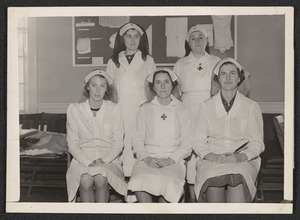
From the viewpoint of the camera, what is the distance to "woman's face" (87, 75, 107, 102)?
2.15 metres

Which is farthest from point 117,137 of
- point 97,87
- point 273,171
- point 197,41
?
point 273,171

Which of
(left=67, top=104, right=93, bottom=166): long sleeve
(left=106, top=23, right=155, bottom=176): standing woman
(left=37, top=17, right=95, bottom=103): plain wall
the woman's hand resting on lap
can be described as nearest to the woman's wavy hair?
(left=106, top=23, right=155, bottom=176): standing woman

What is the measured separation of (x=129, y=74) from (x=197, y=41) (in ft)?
0.86

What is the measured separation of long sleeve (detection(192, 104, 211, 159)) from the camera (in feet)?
7.01

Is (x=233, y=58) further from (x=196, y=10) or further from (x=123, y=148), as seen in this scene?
(x=123, y=148)

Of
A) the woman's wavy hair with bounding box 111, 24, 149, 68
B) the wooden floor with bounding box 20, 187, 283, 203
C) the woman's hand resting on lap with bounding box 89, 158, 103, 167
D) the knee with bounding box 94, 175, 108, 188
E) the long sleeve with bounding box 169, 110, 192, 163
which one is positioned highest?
the woman's wavy hair with bounding box 111, 24, 149, 68

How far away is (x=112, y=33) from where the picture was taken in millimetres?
2141

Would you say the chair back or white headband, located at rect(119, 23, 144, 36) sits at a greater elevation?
white headband, located at rect(119, 23, 144, 36)

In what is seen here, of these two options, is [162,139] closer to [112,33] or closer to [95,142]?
[95,142]

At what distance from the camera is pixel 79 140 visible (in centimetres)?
216

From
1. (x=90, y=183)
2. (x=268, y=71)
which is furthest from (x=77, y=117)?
(x=268, y=71)

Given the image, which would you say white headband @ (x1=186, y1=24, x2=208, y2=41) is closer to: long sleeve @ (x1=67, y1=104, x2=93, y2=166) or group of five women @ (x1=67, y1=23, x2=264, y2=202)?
group of five women @ (x1=67, y1=23, x2=264, y2=202)

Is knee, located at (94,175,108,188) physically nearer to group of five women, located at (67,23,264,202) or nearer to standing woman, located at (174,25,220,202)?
group of five women, located at (67,23,264,202)

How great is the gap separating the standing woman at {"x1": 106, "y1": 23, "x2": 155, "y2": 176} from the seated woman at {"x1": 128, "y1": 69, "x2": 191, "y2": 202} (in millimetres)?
25
